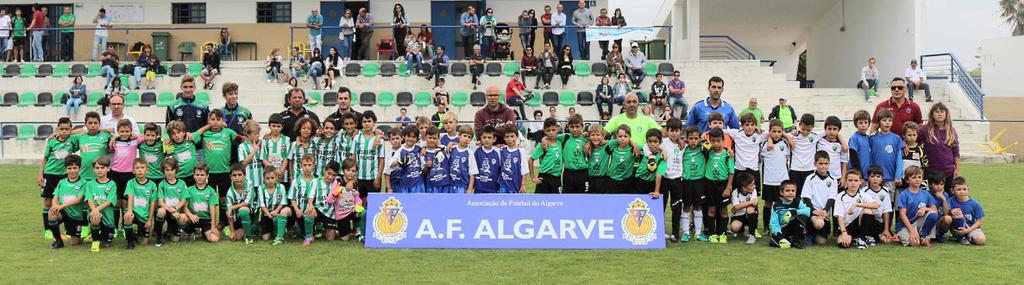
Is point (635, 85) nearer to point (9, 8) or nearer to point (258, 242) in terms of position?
point (258, 242)

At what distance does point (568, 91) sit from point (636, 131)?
490 inches

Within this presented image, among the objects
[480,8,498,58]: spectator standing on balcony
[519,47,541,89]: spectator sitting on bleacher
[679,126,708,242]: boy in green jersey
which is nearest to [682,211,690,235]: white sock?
[679,126,708,242]: boy in green jersey

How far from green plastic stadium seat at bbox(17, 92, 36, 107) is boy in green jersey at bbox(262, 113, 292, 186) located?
624 inches

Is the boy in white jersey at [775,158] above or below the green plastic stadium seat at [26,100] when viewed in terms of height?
below

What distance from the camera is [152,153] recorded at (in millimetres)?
8461

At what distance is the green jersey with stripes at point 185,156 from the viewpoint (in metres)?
8.44

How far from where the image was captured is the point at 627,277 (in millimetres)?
6418

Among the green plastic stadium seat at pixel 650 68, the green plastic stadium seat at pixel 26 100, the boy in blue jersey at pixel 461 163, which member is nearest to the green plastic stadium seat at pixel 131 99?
the green plastic stadium seat at pixel 26 100

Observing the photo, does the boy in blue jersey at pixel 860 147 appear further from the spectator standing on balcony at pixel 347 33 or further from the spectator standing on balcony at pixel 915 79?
the spectator standing on balcony at pixel 347 33

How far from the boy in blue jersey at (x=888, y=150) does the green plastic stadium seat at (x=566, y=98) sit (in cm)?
1253

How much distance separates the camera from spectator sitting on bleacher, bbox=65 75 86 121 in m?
20.4

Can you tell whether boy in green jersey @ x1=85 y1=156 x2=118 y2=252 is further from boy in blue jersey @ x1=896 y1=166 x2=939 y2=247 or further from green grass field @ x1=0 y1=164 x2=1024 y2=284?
boy in blue jersey @ x1=896 y1=166 x2=939 y2=247

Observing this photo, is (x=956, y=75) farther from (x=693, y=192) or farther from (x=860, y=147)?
(x=693, y=192)

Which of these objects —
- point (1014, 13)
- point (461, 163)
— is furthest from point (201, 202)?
point (1014, 13)
